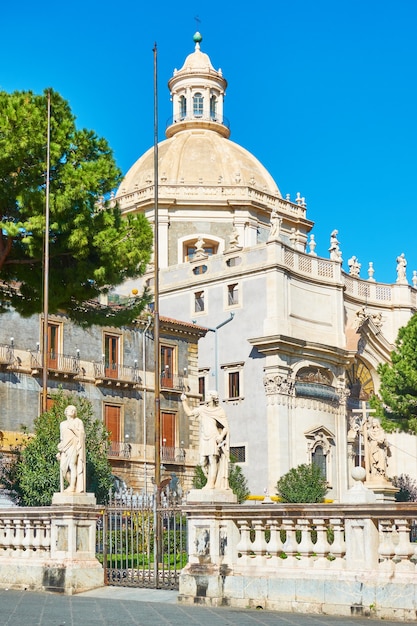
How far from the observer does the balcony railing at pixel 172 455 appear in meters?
49.8

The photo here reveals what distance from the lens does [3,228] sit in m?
26.2

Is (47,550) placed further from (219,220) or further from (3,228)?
(219,220)

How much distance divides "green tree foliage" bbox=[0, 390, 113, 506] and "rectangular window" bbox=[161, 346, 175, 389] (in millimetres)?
10735

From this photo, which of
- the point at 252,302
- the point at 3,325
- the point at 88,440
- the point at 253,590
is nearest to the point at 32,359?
the point at 3,325

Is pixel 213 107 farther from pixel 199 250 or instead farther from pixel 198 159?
pixel 199 250

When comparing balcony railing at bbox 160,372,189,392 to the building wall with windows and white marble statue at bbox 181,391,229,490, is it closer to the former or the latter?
the building wall with windows

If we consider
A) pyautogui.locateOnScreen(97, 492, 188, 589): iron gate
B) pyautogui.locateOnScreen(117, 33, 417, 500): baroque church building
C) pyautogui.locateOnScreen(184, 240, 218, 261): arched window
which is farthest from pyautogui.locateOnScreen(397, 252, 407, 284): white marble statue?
pyautogui.locateOnScreen(97, 492, 188, 589): iron gate

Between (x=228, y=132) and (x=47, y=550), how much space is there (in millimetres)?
61154

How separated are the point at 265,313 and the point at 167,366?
8.47 m

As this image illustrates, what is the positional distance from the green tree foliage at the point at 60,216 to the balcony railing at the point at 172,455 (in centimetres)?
2185

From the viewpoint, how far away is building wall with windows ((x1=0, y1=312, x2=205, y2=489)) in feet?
143

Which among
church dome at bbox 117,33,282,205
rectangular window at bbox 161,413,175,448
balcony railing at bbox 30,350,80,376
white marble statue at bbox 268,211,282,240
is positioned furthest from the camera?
church dome at bbox 117,33,282,205

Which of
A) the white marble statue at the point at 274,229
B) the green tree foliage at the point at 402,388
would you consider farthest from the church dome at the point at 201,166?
the green tree foliage at the point at 402,388

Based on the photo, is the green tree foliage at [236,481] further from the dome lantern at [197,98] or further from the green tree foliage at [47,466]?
the dome lantern at [197,98]
